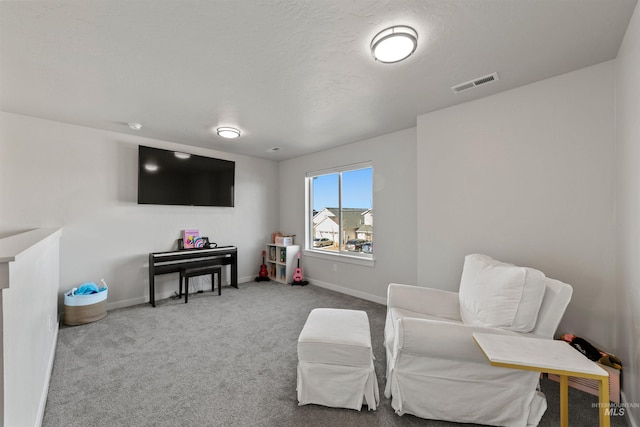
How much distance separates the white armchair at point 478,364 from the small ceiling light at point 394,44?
1600 mm

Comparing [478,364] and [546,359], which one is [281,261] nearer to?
[478,364]

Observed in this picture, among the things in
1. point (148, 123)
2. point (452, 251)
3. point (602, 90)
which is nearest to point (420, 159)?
point (452, 251)

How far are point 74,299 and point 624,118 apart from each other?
5.23 meters

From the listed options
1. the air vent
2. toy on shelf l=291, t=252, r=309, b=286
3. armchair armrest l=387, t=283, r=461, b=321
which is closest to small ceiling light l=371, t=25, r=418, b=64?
the air vent

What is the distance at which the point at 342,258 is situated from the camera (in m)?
4.21

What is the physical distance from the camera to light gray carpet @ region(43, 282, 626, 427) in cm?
158

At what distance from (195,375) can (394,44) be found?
2.81m

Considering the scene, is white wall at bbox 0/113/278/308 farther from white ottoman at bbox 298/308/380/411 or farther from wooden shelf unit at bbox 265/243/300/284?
white ottoman at bbox 298/308/380/411

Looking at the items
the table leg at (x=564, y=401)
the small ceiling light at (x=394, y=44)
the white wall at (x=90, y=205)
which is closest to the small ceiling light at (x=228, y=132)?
the white wall at (x=90, y=205)

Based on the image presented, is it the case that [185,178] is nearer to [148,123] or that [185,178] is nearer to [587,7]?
[148,123]

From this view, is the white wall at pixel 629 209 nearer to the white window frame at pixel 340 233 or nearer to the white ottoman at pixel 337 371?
the white ottoman at pixel 337 371

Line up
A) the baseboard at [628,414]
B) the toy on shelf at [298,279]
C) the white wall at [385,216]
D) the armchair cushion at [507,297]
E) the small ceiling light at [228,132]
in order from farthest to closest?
the toy on shelf at [298,279] → the white wall at [385,216] → the small ceiling light at [228,132] → the armchair cushion at [507,297] → the baseboard at [628,414]

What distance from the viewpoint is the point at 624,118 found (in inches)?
65.7

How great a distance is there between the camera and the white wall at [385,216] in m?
3.39
